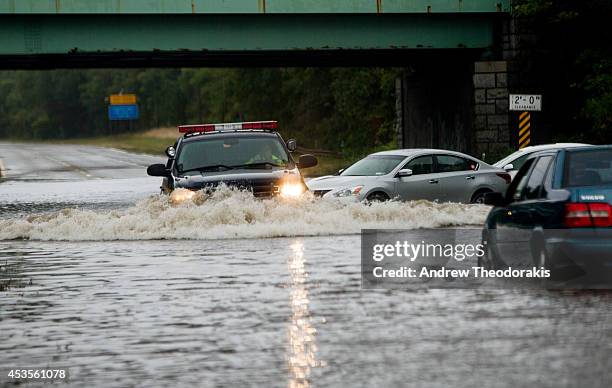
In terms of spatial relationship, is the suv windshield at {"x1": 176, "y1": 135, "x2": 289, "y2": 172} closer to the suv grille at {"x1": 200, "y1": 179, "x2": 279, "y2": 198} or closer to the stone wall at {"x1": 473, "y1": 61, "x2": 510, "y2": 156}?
the suv grille at {"x1": 200, "y1": 179, "x2": 279, "y2": 198}

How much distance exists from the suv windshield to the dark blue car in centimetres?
825

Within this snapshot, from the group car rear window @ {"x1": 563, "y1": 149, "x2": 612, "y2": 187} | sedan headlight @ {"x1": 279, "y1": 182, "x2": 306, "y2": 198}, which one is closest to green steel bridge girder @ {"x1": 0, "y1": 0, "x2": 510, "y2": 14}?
sedan headlight @ {"x1": 279, "y1": 182, "x2": 306, "y2": 198}

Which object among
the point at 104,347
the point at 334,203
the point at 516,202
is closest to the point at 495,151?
the point at 334,203

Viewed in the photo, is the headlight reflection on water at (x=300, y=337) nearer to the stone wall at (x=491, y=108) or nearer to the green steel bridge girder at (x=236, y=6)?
the green steel bridge girder at (x=236, y=6)

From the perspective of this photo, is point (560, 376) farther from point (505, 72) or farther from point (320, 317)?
point (505, 72)

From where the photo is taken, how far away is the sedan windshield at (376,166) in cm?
2566

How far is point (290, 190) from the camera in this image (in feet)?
70.2

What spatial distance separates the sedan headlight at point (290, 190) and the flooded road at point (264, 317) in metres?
0.19

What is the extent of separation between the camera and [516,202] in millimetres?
13633

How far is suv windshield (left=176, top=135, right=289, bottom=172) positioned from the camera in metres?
22.0

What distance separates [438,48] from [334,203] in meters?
22.3

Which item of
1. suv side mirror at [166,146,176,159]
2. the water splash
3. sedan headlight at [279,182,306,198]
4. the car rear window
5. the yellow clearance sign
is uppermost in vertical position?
the car rear window

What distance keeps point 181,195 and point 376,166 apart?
5657mm

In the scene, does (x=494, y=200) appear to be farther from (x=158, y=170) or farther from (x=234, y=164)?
(x=158, y=170)
